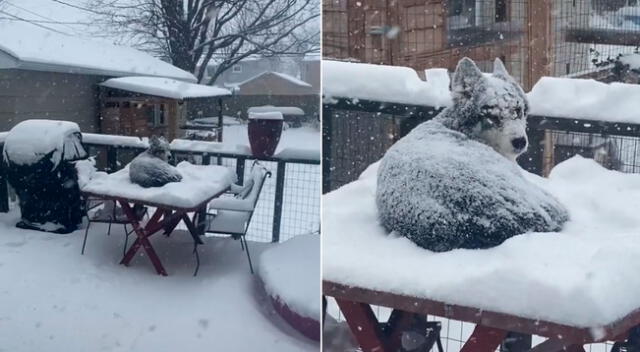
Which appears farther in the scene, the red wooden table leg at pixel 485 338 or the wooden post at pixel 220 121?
the wooden post at pixel 220 121

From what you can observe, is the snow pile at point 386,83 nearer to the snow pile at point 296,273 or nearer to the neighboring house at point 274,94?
the neighboring house at point 274,94

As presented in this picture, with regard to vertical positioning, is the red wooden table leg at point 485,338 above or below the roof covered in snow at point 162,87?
below

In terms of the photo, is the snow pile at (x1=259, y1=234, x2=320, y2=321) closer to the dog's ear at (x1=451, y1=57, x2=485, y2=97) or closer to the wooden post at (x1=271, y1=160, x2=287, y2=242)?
the wooden post at (x1=271, y1=160, x2=287, y2=242)

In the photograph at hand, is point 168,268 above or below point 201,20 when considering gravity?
below

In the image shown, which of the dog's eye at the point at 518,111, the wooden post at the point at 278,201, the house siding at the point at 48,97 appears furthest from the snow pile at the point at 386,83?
the house siding at the point at 48,97

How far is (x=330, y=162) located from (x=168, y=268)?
41cm

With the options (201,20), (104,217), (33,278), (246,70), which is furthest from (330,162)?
(33,278)

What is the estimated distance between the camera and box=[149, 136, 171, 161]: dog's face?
115 cm

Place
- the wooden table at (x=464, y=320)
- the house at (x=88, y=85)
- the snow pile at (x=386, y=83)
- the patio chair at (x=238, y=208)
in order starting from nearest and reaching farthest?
the wooden table at (x=464, y=320) → the snow pile at (x=386, y=83) → the house at (x=88, y=85) → the patio chair at (x=238, y=208)

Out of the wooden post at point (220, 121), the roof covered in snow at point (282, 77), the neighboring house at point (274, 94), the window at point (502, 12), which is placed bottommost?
the wooden post at point (220, 121)

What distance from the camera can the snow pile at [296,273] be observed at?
118 cm

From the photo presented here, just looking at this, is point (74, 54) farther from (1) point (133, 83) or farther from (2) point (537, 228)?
(2) point (537, 228)

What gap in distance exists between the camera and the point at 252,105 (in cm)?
116

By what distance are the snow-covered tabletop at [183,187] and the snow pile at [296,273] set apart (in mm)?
175
